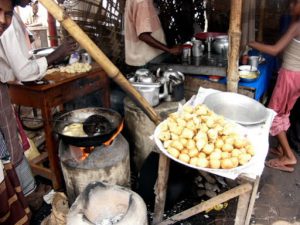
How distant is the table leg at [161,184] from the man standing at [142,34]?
1.70 meters

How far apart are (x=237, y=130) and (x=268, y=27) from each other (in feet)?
16.4

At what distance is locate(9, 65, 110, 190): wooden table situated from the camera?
10.3 feet

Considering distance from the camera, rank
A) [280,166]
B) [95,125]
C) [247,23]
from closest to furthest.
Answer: [95,125]
[280,166]
[247,23]

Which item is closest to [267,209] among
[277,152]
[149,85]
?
[277,152]

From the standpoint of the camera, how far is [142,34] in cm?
363

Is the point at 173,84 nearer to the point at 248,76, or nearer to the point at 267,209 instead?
the point at 248,76

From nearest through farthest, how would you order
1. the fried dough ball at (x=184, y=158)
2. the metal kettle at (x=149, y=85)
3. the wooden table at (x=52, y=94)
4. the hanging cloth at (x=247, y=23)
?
1. the fried dough ball at (x=184, y=158)
2. the wooden table at (x=52, y=94)
3. the metal kettle at (x=149, y=85)
4. the hanging cloth at (x=247, y=23)

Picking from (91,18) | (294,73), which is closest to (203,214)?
(294,73)

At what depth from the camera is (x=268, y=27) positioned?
6.54 meters

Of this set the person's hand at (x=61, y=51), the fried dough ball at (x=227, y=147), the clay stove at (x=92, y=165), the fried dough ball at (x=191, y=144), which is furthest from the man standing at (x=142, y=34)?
the fried dough ball at (x=227, y=147)

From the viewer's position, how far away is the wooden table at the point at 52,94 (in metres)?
3.15

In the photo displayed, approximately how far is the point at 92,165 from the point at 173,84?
1.34m

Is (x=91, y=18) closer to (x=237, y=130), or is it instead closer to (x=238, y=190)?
(x=237, y=130)

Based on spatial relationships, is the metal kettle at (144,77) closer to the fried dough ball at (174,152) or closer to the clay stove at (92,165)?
the clay stove at (92,165)
